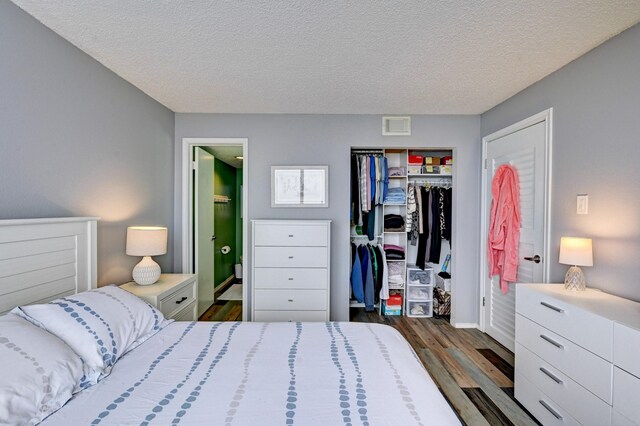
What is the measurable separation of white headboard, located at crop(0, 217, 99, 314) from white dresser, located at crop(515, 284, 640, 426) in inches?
112

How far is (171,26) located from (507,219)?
3018 millimetres

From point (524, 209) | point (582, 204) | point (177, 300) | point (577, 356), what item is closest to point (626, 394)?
Answer: point (577, 356)

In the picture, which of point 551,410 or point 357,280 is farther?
point 357,280

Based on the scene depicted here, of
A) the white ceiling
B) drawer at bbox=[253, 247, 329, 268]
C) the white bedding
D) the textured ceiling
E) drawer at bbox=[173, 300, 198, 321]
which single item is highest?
the textured ceiling

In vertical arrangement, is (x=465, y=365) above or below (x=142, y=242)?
below

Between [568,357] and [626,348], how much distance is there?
34 cm

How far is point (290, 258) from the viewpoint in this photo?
9.03 ft

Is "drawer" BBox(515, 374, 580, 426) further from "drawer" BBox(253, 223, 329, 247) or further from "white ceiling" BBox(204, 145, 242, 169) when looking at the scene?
"white ceiling" BBox(204, 145, 242, 169)

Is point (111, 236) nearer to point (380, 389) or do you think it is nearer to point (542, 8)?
point (380, 389)

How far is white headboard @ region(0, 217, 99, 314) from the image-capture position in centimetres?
135

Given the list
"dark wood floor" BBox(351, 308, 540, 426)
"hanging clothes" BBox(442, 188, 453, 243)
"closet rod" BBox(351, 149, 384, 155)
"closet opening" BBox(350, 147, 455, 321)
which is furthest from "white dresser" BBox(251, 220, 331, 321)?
"hanging clothes" BBox(442, 188, 453, 243)

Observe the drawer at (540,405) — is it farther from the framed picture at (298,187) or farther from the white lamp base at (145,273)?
the white lamp base at (145,273)

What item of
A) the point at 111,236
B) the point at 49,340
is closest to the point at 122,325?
the point at 49,340

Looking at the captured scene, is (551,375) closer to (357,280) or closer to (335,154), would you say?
(357,280)
